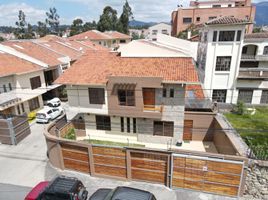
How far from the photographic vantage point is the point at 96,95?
16.8 meters

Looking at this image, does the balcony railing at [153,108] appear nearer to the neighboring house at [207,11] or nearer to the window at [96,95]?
the window at [96,95]

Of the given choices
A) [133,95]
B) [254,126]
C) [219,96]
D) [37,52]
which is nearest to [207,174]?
[133,95]

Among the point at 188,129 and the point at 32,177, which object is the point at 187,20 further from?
the point at 32,177

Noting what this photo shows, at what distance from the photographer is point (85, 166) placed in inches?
497

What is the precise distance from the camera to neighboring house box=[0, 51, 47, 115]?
2029 cm

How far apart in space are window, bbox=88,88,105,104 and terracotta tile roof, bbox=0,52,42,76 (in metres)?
9.72

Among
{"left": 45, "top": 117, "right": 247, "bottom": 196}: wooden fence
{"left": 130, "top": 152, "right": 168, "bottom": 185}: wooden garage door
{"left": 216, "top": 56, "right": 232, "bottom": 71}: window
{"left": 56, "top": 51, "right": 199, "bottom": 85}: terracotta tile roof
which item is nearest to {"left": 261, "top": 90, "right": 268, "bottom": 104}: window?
{"left": 216, "top": 56, "right": 232, "bottom": 71}: window

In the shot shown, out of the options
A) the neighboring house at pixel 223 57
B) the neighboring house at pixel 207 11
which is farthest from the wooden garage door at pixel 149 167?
the neighboring house at pixel 207 11

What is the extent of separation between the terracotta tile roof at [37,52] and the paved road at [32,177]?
44.4ft

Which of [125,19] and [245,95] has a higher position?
[125,19]

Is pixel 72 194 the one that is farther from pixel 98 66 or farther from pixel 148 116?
pixel 98 66

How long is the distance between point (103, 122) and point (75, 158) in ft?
19.6

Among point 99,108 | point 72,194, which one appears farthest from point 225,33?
point 72,194

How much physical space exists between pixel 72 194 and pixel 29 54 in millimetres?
22325
